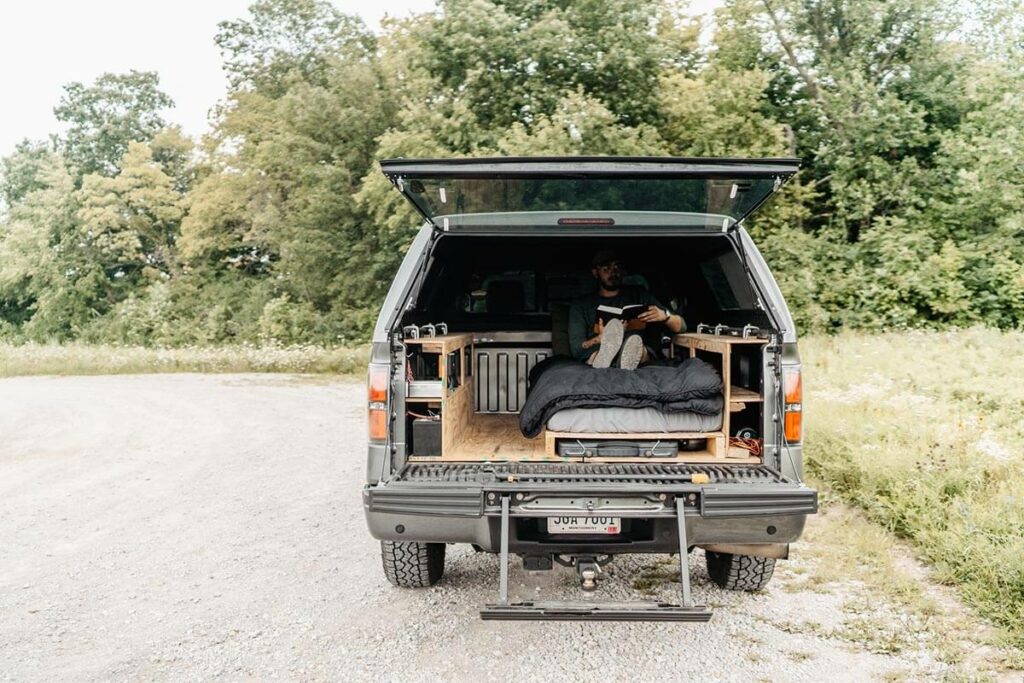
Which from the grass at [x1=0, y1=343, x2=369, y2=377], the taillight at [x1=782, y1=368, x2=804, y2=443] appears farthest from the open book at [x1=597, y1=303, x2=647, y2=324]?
the grass at [x1=0, y1=343, x2=369, y2=377]

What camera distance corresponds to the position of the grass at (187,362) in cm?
1959

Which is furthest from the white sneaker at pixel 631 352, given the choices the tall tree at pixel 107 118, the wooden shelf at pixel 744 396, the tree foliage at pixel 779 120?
the tall tree at pixel 107 118

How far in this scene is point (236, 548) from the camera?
5324mm

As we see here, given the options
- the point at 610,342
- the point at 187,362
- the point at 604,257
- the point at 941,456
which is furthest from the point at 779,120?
the point at 187,362

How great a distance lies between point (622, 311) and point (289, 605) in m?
2.51

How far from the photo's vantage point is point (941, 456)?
18.4 ft

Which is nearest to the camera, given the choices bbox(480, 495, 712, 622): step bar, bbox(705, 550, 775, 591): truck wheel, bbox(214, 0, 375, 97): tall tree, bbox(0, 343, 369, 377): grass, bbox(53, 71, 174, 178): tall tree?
bbox(480, 495, 712, 622): step bar

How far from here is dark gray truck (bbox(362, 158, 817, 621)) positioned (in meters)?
3.36

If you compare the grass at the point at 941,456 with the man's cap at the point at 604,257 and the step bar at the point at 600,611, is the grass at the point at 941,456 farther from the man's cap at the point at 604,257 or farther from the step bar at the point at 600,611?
the man's cap at the point at 604,257

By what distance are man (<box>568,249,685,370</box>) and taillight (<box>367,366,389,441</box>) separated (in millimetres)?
1602

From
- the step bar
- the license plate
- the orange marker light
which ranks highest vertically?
the orange marker light

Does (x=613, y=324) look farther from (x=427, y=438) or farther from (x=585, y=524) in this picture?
(x=585, y=524)

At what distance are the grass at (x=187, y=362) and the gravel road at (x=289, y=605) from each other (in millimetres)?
11746

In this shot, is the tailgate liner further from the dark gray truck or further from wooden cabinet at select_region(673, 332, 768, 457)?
wooden cabinet at select_region(673, 332, 768, 457)
